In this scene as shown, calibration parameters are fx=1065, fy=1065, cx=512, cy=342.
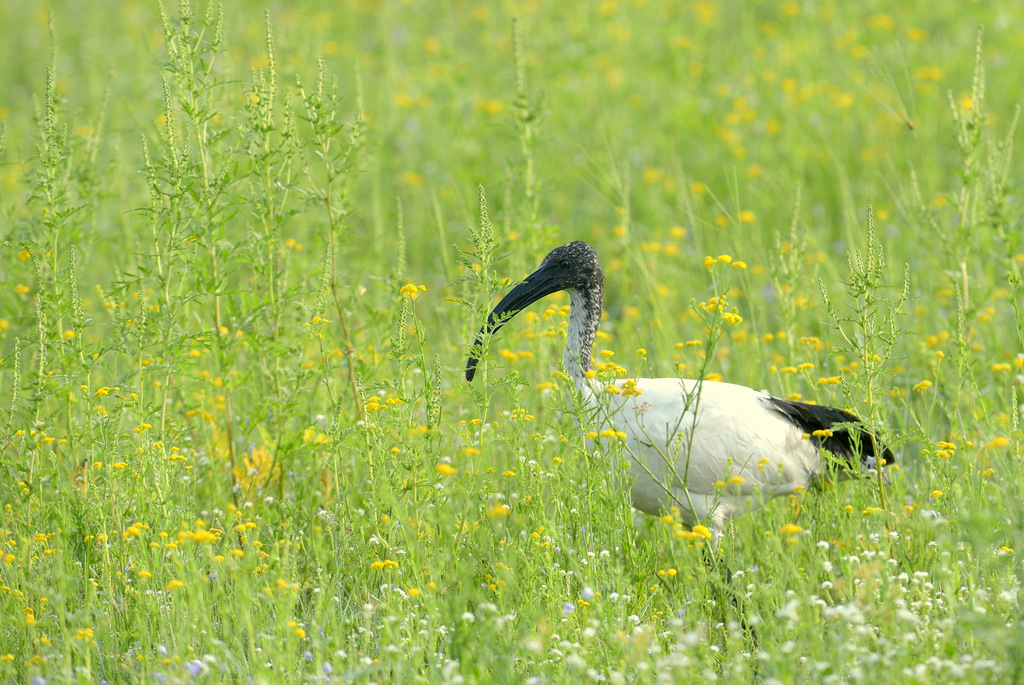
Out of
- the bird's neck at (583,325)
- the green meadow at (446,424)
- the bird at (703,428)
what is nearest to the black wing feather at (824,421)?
the bird at (703,428)

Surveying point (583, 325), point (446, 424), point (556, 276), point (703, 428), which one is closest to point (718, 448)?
point (703, 428)

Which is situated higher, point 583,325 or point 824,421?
point 583,325

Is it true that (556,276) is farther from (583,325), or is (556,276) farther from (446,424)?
(446,424)

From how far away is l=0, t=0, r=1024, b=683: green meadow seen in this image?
3041 millimetres

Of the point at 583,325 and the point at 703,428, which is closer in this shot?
the point at 703,428

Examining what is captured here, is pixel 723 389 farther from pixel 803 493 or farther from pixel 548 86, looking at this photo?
pixel 548 86

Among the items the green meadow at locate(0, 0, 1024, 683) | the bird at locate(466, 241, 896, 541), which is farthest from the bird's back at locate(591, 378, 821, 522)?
the green meadow at locate(0, 0, 1024, 683)

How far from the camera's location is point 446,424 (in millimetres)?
4332

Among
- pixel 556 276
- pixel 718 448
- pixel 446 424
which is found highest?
pixel 556 276

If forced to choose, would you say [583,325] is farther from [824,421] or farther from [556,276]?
[824,421]

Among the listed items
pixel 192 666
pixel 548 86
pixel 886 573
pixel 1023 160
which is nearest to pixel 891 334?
pixel 886 573

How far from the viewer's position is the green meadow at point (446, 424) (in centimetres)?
304

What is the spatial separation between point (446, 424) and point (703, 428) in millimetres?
1050

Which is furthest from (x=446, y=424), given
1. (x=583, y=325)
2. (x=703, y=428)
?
(x=703, y=428)
